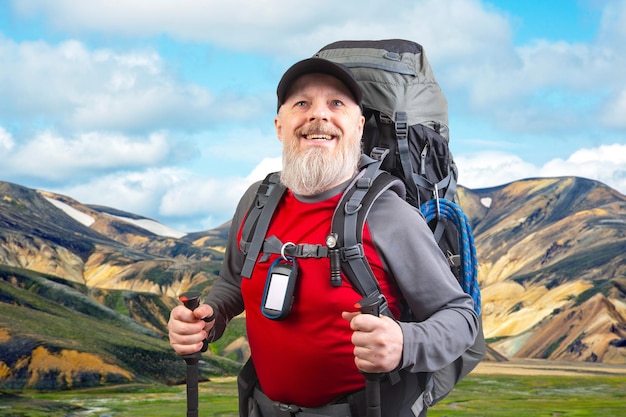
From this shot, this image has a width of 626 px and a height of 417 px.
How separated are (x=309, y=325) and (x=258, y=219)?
0.72 meters

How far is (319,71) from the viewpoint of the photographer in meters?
4.18

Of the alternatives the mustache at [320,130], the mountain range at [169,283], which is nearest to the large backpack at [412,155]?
the mustache at [320,130]

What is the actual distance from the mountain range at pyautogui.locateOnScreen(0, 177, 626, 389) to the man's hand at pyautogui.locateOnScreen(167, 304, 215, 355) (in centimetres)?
1100

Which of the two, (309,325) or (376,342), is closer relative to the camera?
(376,342)

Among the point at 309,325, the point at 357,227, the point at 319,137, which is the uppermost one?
the point at 319,137

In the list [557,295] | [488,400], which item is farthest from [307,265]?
[557,295]

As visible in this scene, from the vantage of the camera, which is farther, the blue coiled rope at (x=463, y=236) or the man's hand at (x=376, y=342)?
the blue coiled rope at (x=463, y=236)

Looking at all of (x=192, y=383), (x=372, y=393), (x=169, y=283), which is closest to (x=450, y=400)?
(x=192, y=383)

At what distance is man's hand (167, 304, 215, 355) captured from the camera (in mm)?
4156

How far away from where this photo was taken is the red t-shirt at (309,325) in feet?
12.7

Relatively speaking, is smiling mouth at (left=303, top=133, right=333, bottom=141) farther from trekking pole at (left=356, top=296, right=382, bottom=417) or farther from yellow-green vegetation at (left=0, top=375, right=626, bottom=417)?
yellow-green vegetation at (left=0, top=375, right=626, bottom=417)

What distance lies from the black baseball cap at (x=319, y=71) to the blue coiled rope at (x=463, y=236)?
86 cm

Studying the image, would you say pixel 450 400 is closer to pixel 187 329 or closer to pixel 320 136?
pixel 187 329

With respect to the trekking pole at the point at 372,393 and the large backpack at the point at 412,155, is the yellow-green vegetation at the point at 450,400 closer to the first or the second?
the large backpack at the point at 412,155
